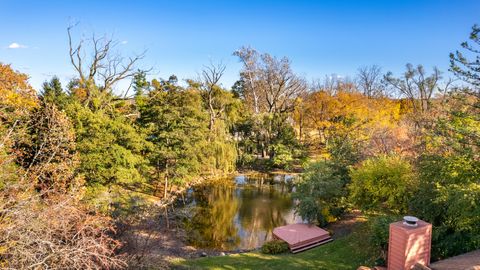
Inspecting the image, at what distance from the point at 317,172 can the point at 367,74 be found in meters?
35.3

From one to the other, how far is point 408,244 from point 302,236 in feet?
21.2

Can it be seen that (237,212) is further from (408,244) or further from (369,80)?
(369,80)

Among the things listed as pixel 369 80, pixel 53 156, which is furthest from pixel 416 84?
pixel 53 156

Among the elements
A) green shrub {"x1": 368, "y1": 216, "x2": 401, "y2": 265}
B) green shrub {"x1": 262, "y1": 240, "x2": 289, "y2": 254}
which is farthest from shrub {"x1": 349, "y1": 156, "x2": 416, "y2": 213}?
green shrub {"x1": 262, "y1": 240, "x2": 289, "y2": 254}

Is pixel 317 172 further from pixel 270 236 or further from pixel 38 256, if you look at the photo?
pixel 38 256

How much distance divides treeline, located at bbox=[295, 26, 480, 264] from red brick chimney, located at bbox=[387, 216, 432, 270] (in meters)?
1.31

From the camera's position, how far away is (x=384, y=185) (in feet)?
41.4

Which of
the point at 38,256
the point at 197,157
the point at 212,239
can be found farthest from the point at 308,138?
the point at 38,256

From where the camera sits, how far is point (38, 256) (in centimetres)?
541

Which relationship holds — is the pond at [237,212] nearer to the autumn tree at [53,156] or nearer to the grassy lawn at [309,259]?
the grassy lawn at [309,259]

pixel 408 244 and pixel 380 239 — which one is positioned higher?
pixel 408 244

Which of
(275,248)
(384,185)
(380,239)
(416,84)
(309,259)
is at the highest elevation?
(416,84)

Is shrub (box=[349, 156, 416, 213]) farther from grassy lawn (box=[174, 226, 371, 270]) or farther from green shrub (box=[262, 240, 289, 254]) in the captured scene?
green shrub (box=[262, 240, 289, 254])

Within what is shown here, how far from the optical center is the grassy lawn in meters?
10.1
